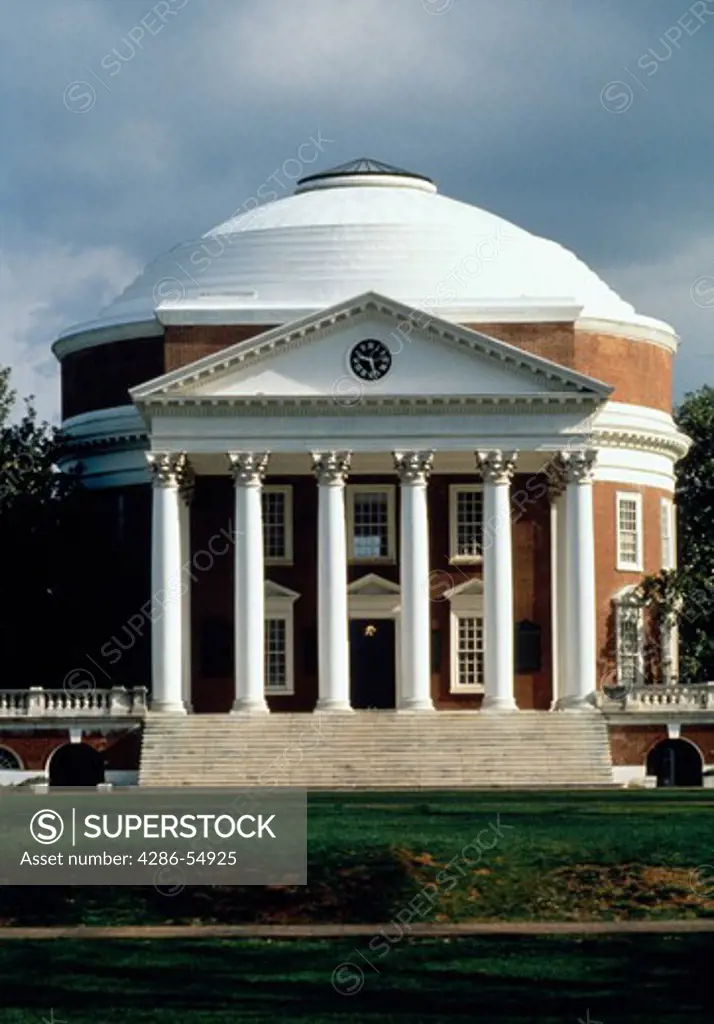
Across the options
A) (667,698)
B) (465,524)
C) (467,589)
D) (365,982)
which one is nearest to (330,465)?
(465,524)

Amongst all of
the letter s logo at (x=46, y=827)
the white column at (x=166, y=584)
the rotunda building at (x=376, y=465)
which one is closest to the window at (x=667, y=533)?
the rotunda building at (x=376, y=465)

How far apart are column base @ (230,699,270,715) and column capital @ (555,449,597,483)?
10831mm

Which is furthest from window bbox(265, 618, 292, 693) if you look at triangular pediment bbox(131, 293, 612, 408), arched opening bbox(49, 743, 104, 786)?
triangular pediment bbox(131, 293, 612, 408)

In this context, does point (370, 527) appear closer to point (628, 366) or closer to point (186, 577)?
point (186, 577)

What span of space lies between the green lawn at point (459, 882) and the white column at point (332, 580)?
24268 millimetres

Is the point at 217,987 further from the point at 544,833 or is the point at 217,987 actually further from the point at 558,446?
the point at 558,446

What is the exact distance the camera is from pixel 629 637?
300 feet

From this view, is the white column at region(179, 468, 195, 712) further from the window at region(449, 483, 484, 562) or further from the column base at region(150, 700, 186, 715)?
the window at region(449, 483, 484, 562)

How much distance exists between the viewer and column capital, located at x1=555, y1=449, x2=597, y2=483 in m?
82.7

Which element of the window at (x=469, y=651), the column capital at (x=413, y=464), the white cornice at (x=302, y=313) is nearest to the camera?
the column capital at (x=413, y=464)

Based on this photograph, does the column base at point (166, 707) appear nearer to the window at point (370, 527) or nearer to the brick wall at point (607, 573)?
the window at point (370, 527)

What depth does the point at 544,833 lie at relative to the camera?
182 feet

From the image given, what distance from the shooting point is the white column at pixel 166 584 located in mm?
82125

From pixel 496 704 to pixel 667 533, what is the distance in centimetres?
1502
